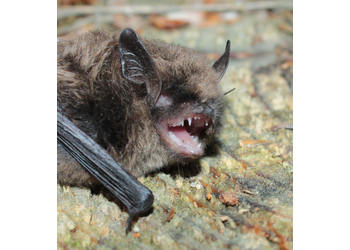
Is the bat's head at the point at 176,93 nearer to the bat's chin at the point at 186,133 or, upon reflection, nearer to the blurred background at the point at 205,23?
the bat's chin at the point at 186,133

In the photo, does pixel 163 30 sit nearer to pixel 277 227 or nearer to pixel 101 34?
pixel 101 34

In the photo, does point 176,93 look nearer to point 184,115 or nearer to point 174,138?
point 184,115

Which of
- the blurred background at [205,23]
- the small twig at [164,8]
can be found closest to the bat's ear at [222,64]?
the blurred background at [205,23]

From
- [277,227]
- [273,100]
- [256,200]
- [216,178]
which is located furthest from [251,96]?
[277,227]

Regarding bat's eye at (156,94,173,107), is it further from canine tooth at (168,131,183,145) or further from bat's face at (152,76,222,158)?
canine tooth at (168,131,183,145)

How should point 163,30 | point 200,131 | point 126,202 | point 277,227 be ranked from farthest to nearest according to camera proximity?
point 163,30 → point 200,131 → point 126,202 → point 277,227

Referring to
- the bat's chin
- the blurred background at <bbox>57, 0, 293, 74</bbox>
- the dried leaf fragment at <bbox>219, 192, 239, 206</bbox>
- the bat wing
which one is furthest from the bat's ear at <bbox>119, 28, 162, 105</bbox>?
the blurred background at <bbox>57, 0, 293, 74</bbox>
